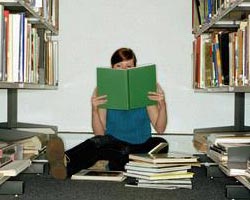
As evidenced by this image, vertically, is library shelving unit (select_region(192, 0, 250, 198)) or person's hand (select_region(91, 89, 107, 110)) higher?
library shelving unit (select_region(192, 0, 250, 198))

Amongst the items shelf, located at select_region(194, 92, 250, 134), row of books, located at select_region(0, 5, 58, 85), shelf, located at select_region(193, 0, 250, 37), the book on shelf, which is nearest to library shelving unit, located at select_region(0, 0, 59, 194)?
row of books, located at select_region(0, 5, 58, 85)

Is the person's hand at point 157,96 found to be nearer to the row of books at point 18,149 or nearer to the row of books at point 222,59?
the row of books at point 222,59

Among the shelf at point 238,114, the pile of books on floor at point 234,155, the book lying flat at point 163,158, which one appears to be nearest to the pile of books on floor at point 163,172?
the book lying flat at point 163,158

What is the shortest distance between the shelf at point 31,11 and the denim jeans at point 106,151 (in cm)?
80

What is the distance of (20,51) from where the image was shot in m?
2.26

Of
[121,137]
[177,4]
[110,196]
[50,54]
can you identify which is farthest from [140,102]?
[177,4]

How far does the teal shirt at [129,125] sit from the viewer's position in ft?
9.63

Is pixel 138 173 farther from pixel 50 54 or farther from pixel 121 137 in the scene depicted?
pixel 50 54

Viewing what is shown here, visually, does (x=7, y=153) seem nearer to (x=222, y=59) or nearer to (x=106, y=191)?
(x=106, y=191)

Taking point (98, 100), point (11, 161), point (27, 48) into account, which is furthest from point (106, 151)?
point (27, 48)

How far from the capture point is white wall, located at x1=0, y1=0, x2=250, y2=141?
3559mm

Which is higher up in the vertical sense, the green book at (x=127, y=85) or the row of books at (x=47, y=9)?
the row of books at (x=47, y=9)

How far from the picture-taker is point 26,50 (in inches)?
95.8

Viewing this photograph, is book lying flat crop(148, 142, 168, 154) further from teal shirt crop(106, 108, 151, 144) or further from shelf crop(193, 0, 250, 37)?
shelf crop(193, 0, 250, 37)
